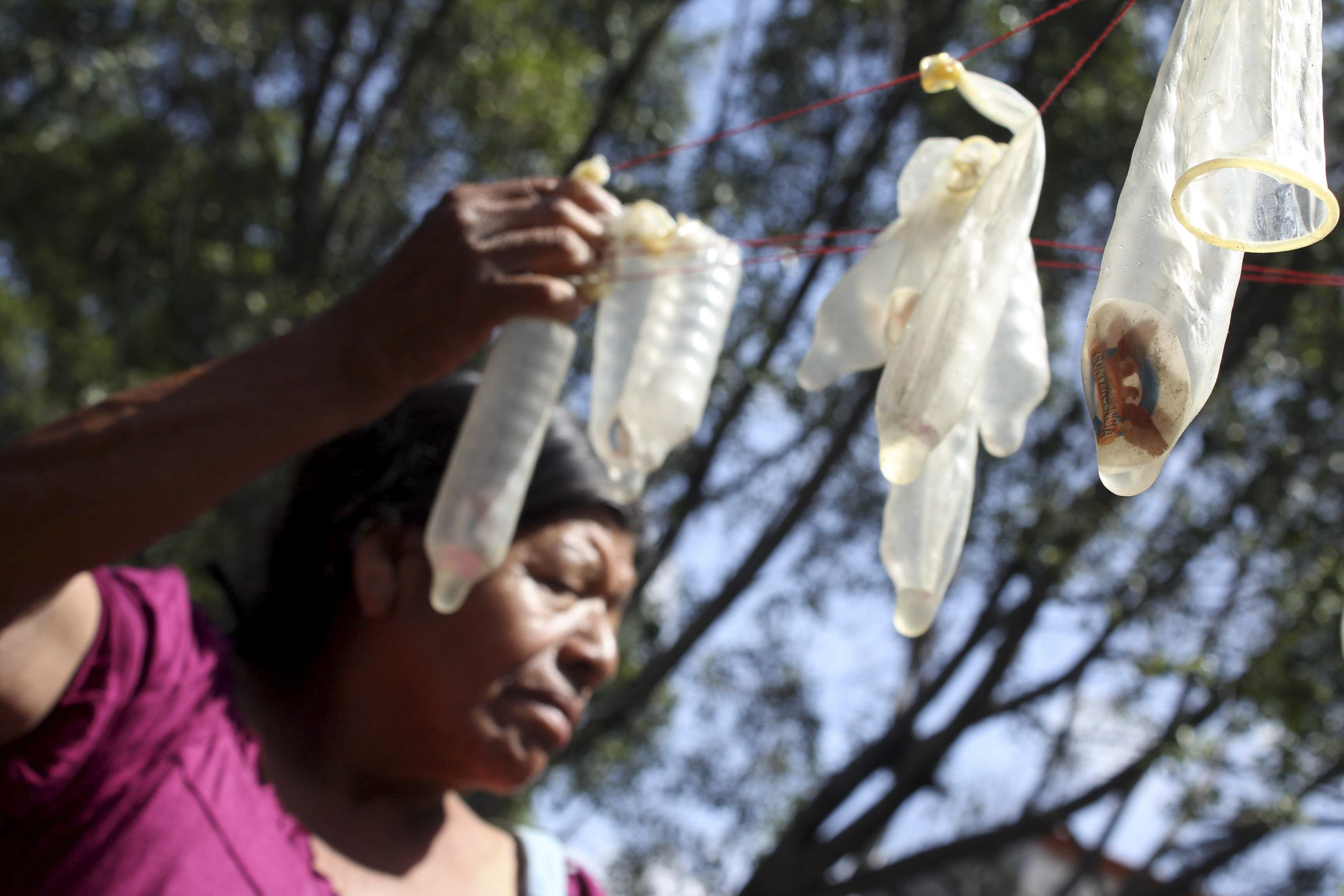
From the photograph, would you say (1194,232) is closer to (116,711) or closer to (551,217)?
(551,217)

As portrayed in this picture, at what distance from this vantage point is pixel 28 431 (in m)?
1.04

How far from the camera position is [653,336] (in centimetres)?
133

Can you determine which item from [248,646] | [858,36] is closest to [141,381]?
[858,36]

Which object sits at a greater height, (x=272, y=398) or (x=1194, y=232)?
(x=1194, y=232)

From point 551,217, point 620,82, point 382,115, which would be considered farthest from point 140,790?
point 382,115

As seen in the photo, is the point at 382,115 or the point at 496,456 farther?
the point at 382,115

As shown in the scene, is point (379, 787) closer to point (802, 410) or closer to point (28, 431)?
point (28, 431)

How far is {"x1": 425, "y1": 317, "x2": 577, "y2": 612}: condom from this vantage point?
1111mm

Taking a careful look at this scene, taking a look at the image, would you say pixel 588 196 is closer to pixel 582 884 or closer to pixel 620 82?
→ pixel 582 884

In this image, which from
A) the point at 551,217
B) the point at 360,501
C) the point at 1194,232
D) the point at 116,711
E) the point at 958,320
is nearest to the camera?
the point at 1194,232

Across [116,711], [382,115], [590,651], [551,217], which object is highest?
[551,217]

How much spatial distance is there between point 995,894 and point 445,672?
6667 mm

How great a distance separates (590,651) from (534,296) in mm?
468

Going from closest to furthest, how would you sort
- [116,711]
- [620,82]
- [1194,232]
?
[1194,232] → [116,711] → [620,82]
